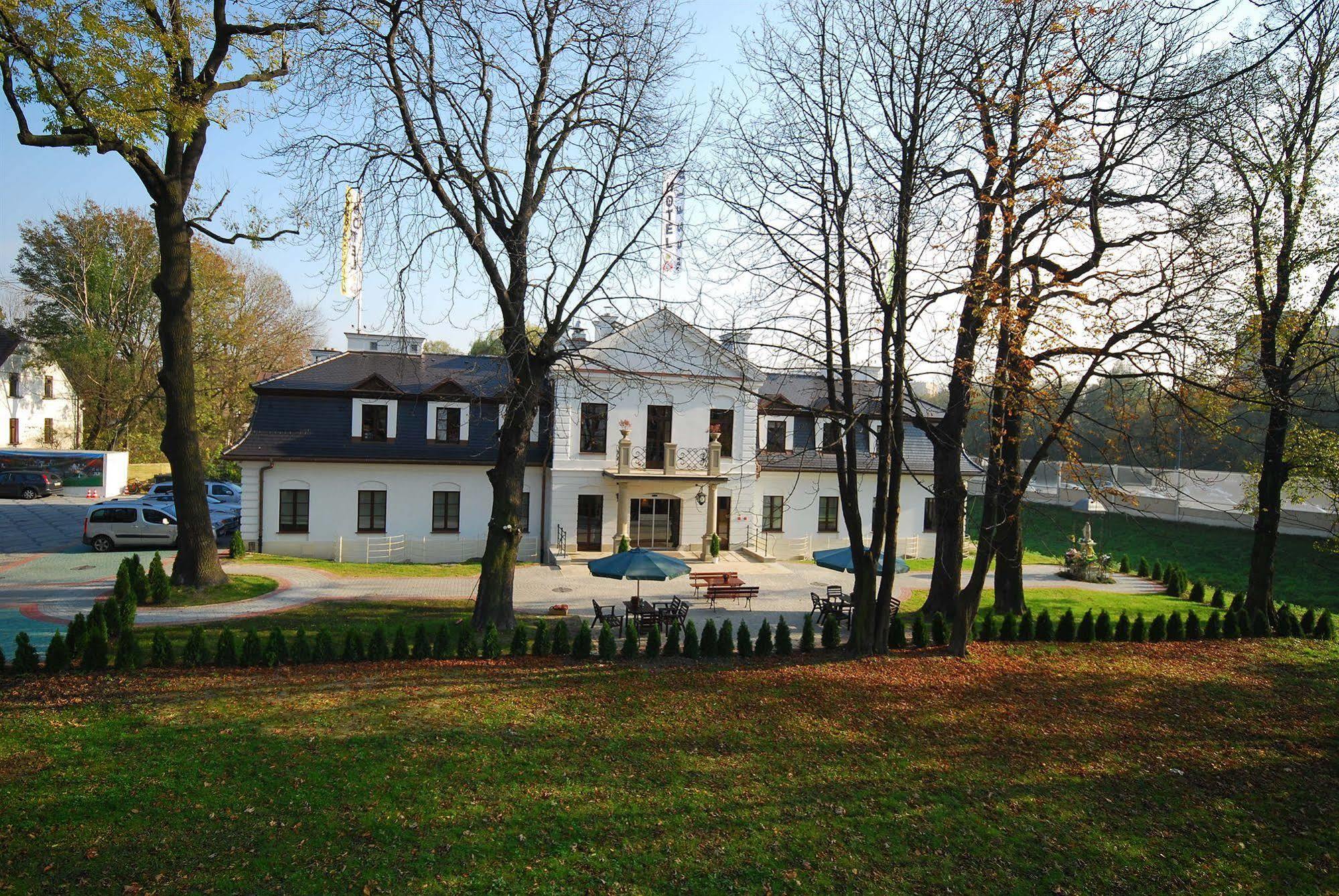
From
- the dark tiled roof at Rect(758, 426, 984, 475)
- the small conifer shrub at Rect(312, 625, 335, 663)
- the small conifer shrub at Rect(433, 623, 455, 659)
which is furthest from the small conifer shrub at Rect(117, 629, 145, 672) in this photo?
the dark tiled roof at Rect(758, 426, 984, 475)

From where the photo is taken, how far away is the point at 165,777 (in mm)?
6707

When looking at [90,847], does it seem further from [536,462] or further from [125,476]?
[125,476]

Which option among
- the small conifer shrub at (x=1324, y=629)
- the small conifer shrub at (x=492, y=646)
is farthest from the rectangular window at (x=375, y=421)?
the small conifer shrub at (x=1324, y=629)

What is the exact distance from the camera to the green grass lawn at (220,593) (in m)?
15.2

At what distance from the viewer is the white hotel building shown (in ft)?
74.3

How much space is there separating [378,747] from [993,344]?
34.7 feet

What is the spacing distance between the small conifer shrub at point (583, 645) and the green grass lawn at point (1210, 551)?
20.9 metres

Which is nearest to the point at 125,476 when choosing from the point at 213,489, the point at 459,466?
the point at 213,489

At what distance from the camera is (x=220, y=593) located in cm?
1587

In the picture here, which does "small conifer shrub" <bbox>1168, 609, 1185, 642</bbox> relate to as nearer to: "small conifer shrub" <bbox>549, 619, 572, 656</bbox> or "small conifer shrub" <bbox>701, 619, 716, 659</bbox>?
"small conifer shrub" <bbox>701, 619, 716, 659</bbox>

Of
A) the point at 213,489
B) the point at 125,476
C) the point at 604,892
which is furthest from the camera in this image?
the point at 125,476

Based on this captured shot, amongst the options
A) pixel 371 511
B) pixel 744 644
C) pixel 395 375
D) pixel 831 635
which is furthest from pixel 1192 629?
pixel 395 375

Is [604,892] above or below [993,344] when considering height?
below

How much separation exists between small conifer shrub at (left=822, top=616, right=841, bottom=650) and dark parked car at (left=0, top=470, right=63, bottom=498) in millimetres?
40991
